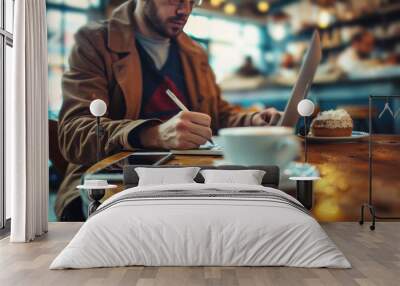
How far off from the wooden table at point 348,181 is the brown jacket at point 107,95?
0.36 m

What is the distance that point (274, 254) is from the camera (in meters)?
4.30

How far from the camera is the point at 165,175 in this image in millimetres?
6352

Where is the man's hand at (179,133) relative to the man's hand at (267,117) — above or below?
below

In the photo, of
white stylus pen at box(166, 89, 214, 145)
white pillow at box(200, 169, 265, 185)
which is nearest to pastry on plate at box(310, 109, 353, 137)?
white pillow at box(200, 169, 265, 185)

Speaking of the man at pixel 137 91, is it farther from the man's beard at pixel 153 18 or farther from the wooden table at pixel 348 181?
the wooden table at pixel 348 181

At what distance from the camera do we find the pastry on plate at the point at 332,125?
23.0 feet

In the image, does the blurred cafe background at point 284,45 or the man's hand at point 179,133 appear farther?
the blurred cafe background at point 284,45

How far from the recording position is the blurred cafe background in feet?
23.1

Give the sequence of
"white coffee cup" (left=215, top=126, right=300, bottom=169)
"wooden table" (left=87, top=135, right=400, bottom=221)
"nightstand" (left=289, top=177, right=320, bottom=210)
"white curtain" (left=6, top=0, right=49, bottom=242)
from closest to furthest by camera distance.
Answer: "white curtain" (left=6, top=0, right=49, bottom=242) < "nightstand" (left=289, top=177, right=320, bottom=210) < "white coffee cup" (left=215, top=126, right=300, bottom=169) < "wooden table" (left=87, top=135, right=400, bottom=221)

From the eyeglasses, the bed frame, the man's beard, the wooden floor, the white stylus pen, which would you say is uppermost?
the eyeglasses

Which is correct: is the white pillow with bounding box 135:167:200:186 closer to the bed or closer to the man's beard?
the man's beard

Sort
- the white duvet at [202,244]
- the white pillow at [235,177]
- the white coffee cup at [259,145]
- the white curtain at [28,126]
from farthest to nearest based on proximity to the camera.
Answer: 1. the white coffee cup at [259,145]
2. the white pillow at [235,177]
3. the white curtain at [28,126]
4. the white duvet at [202,244]

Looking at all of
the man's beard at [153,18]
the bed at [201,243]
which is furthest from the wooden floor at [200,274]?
the man's beard at [153,18]

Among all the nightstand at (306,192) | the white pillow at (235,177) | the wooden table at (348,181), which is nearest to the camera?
the white pillow at (235,177)
